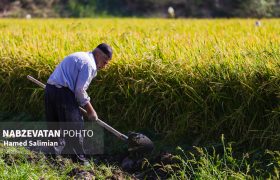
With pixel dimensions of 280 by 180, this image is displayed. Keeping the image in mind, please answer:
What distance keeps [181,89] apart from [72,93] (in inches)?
45.5

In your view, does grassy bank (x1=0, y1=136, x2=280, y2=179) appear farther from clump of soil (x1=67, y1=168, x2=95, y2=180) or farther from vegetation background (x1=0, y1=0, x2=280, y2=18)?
vegetation background (x1=0, y1=0, x2=280, y2=18)

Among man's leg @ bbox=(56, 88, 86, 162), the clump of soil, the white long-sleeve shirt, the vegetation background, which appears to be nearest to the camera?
the clump of soil

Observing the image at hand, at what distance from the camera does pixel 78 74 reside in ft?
17.4

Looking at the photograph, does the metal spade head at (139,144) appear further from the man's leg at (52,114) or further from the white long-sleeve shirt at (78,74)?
the man's leg at (52,114)

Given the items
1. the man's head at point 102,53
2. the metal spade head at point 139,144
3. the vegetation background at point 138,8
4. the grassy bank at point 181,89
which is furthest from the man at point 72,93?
the vegetation background at point 138,8

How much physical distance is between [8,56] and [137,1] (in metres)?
17.8

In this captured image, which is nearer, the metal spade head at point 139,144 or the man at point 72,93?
the man at point 72,93

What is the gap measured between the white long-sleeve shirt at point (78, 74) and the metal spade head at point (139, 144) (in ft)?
1.97

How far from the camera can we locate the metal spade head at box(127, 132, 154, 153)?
5470 mm

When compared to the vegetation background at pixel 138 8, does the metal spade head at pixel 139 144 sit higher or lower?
lower

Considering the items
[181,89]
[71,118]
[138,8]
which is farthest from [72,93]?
[138,8]

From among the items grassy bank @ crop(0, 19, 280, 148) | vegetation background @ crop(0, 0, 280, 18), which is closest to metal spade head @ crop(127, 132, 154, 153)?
grassy bank @ crop(0, 19, 280, 148)

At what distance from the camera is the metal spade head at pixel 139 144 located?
5470mm

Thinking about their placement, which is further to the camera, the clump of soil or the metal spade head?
the metal spade head
